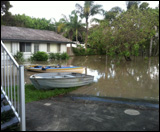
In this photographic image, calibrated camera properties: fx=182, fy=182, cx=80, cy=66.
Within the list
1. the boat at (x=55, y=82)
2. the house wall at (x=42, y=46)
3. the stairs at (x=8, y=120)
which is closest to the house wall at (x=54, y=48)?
the house wall at (x=42, y=46)

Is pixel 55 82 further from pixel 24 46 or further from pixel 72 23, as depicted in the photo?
pixel 72 23

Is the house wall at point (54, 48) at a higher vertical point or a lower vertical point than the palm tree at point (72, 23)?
lower

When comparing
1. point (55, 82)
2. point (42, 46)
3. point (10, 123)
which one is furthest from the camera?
point (42, 46)

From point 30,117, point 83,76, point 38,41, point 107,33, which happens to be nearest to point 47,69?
point 83,76

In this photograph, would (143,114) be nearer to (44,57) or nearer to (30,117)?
(30,117)

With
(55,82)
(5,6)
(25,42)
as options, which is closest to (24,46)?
(25,42)

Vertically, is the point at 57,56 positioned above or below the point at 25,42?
below

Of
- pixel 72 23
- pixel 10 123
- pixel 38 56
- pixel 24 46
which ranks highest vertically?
pixel 72 23

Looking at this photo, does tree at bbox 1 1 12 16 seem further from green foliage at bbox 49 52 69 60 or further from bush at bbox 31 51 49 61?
bush at bbox 31 51 49 61

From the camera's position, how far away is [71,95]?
7.94 m

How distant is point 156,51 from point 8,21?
1213 inches

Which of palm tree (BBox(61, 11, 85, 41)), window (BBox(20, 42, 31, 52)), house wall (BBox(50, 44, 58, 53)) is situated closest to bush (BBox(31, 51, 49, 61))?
window (BBox(20, 42, 31, 52))

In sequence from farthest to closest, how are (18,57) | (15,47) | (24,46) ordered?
(24,46), (15,47), (18,57)

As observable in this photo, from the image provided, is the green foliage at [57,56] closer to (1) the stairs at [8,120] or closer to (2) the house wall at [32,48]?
(2) the house wall at [32,48]
